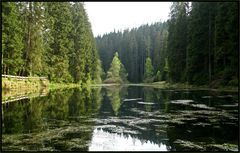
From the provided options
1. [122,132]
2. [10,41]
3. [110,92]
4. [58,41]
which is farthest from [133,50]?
[122,132]

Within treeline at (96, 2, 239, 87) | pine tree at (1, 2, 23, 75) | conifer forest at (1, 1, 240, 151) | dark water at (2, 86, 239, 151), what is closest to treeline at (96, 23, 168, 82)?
conifer forest at (1, 1, 240, 151)

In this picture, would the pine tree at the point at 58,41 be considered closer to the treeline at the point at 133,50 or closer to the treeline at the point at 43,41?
the treeline at the point at 43,41

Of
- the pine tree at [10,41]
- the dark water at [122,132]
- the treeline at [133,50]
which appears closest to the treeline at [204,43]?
the dark water at [122,132]

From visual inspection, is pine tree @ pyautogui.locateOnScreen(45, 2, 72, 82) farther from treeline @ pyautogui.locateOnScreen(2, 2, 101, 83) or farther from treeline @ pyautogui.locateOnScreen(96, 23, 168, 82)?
treeline @ pyautogui.locateOnScreen(96, 23, 168, 82)

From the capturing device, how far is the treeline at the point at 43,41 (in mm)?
34250

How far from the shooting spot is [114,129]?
1168 cm

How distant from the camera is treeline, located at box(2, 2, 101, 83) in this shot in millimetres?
34250

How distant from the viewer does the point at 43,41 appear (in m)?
46.0

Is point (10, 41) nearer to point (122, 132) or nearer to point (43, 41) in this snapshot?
point (43, 41)

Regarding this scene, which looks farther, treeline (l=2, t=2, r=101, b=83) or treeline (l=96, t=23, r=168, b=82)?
treeline (l=96, t=23, r=168, b=82)

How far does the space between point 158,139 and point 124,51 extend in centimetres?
12848

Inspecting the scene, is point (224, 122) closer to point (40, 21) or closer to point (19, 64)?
point (19, 64)

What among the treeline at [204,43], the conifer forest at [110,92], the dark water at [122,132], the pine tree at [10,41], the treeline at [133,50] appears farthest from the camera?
the treeline at [133,50]

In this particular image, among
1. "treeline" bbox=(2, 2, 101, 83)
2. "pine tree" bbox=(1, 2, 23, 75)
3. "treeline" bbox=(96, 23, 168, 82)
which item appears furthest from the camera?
"treeline" bbox=(96, 23, 168, 82)
